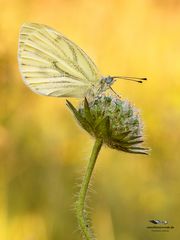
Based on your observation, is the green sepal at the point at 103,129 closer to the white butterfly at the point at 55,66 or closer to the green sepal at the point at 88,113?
the green sepal at the point at 88,113

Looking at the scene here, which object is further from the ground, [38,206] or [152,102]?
[152,102]

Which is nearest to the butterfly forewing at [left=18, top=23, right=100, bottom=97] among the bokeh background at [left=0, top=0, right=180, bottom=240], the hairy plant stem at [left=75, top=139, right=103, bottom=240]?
the hairy plant stem at [left=75, top=139, right=103, bottom=240]

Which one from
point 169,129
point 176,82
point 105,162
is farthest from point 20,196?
point 176,82

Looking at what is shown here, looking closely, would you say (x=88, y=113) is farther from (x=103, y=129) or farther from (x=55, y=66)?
(x=55, y=66)

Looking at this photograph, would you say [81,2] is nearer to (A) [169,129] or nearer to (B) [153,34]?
(B) [153,34]

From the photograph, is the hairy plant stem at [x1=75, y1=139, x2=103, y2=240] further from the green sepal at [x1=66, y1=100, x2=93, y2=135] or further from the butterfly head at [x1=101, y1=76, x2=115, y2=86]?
the butterfly head at [x1=101, y1=76, x2=115, y2=86]
